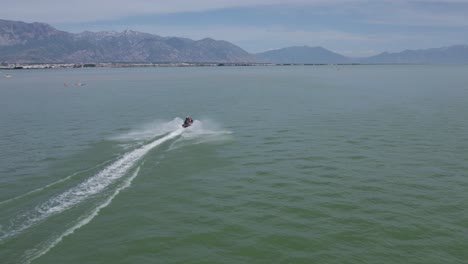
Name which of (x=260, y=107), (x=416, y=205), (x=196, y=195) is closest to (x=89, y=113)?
(x=260, y=107)

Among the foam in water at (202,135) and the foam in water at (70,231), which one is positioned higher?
the foam in water at (202,135)

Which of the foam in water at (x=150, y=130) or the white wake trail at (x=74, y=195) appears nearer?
the white wake trail at (x=74, y=195)

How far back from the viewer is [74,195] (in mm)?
31234

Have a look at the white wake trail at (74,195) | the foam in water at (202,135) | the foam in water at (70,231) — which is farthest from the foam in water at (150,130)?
the foam in water at (70,231)

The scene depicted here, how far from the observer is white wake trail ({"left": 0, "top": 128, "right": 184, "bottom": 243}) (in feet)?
86.3

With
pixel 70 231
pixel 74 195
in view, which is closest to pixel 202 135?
pixel 74 195

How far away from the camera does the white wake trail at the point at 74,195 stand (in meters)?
26.3

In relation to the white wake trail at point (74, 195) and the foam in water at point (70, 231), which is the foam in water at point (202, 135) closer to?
the white wake trail at point (74, 195)

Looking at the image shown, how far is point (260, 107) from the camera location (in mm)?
87375

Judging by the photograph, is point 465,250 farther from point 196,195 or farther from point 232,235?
point 196,195

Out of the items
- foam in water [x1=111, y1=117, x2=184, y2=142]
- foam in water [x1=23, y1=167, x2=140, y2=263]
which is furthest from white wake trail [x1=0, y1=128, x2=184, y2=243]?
foam in water [x1=111, y1=117, x2=184, y2=142]

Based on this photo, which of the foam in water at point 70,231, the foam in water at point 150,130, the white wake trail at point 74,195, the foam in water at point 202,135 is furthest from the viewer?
the foam in water at point 150,130

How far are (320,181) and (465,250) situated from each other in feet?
45.7

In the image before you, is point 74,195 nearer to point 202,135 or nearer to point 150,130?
point 202,135
